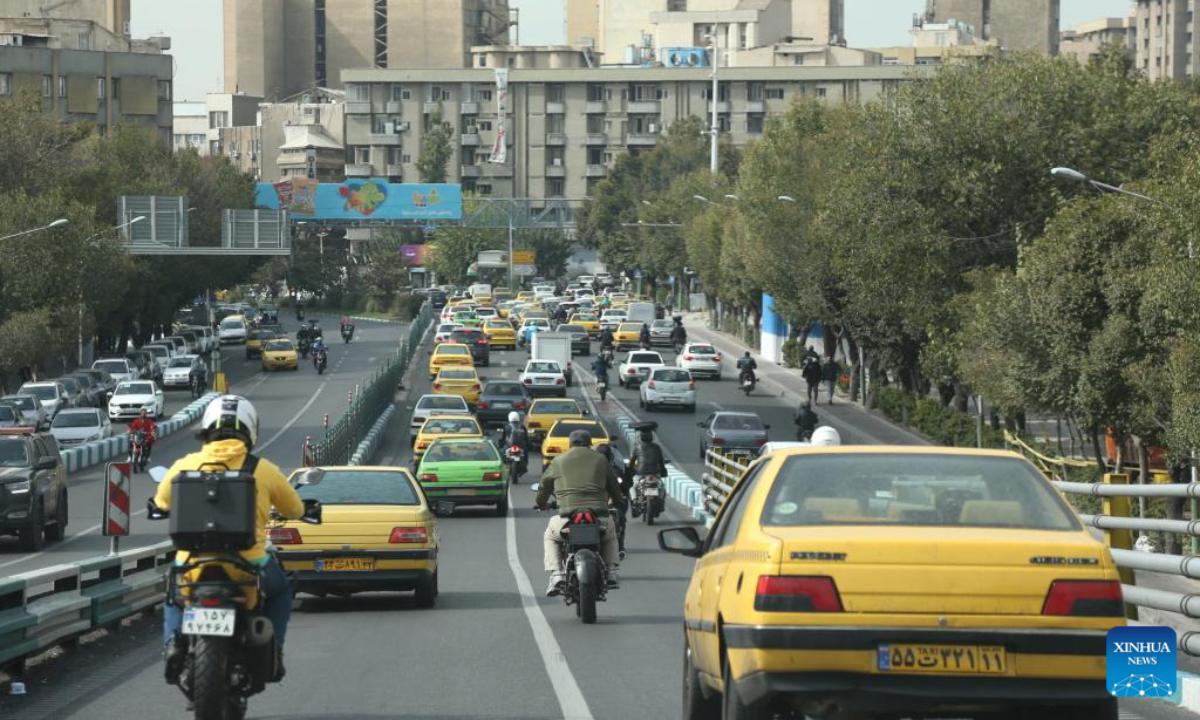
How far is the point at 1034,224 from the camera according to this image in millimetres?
47844

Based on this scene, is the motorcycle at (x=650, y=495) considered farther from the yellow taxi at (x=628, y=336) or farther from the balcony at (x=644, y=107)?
the balcony at (x=644, y=107)

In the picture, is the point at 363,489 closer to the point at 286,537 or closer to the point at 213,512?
the point at 286,537

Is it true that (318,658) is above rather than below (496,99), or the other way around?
below

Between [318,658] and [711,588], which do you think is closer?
[711,588]

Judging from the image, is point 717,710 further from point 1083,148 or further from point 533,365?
point 533,365

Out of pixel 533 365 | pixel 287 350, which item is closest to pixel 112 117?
pixel 287 350

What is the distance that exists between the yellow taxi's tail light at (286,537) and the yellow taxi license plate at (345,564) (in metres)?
0.29

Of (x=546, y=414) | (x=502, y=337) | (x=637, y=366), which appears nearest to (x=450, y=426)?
(x=546, y=414)

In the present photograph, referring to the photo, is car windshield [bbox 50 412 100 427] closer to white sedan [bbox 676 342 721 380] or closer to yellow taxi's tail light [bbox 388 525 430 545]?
white sedan [bbox 676 342 721 380]

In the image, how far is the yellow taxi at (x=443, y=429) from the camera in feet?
138

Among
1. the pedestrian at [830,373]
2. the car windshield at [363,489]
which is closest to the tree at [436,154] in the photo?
the pedestrian at [830,373]

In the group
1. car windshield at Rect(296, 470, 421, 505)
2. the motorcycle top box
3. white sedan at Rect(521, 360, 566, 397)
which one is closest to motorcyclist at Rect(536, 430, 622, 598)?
car windshield at Rect(296, 470, 421, 505)

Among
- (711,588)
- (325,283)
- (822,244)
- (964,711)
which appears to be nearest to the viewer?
(964,711)

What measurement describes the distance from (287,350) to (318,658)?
7249 centimetres
